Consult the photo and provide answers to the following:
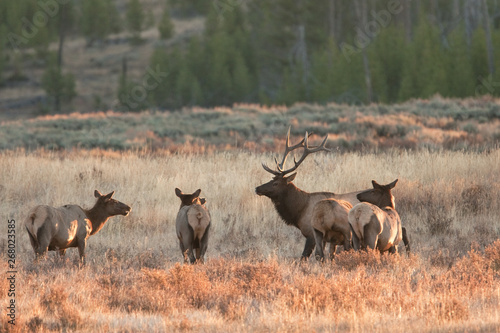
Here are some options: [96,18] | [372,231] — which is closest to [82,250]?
[372,231]

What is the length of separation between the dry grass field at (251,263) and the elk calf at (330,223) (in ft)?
1.46

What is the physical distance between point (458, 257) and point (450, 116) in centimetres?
2175

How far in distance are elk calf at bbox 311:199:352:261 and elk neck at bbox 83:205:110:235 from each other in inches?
130

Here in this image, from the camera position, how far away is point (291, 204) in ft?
35.6

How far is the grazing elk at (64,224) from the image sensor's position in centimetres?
938

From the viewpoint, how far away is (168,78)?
232 ft

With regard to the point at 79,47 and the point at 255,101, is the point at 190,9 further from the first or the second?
the point at 255,101

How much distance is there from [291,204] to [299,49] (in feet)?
171

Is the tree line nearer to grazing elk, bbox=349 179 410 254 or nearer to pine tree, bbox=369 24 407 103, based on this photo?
pine tree, bbox=369 24 407 103

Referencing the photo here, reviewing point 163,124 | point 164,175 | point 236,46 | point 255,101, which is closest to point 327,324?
point 164,175

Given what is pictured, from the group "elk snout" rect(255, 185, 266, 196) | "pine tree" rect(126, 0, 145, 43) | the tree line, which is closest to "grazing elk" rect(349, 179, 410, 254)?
"elk snout" rect(255, 185, 266, 196)

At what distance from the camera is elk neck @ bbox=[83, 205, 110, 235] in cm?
1084

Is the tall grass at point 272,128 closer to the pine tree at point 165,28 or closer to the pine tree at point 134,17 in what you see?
the pine tree at point 165,28

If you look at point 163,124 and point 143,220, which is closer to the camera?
point 143,220
